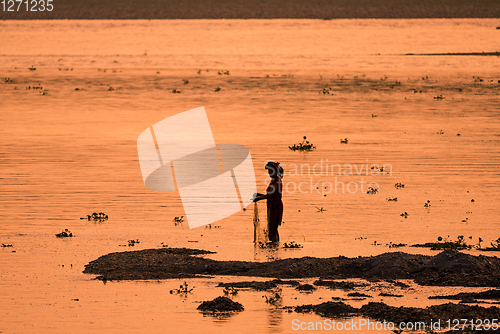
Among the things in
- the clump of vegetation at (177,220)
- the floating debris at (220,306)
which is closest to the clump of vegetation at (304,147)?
the clump of vegetation at (177,220)

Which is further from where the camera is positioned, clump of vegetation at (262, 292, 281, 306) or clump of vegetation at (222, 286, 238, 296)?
clump of vegetation at (222, 286, 238, 296)

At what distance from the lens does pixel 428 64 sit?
64.9m

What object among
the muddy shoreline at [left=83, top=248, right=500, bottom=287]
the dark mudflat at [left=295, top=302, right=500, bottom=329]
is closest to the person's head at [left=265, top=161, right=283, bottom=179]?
the muddy shoreline at [left=83, top=248, right=500, bottom=287]

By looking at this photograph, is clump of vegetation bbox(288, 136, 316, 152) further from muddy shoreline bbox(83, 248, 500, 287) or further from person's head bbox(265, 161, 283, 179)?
muddy shoreline bbox(83, 248, 500, 287)

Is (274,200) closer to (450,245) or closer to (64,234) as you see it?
(450,245)
